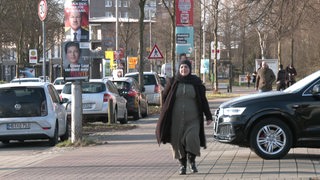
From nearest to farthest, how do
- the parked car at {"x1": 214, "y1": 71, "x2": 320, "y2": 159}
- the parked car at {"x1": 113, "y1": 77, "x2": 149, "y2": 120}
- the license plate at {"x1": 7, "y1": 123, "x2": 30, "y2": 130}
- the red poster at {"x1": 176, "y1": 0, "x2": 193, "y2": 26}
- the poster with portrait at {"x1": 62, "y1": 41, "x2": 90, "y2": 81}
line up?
1. the parked car at {"x1": 214, "y1": 71, "x2": 320, "y2": 159}
2. the license plate at {"x1": 7, "y1": 123, "x2": 30, "y2": 130}
3. the poster with portrait at {"x1": 62, "y1": 41, "x2": 90, "y2": 81}
4. the red poster at {"x1": 176, "y1": 0, "x2": 193, "y2": 26}
5. the parked car at {"x1": 113, "y1": 77, "x2": 149, "y2": 120}

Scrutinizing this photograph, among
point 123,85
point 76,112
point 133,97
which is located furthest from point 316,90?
point 123,85

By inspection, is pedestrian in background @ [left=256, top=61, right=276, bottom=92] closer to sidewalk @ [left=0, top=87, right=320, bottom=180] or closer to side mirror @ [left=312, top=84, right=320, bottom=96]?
sidewalk @ [left=0, top=87, right=320, bottom=180]

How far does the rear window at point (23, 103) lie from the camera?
48.1 feet

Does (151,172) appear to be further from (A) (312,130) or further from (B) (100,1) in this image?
(B) (100,1)

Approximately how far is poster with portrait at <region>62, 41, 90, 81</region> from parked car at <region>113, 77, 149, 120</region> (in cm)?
833

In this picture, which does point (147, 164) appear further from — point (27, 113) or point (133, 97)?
point (133, 97)

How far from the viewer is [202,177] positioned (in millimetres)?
9375

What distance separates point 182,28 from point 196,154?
13.5 m

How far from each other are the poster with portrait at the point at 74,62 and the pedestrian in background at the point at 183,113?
5.69 metres

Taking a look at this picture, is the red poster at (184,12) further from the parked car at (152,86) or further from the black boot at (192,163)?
the black boot at (192,163)

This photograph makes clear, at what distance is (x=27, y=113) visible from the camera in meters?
14.7

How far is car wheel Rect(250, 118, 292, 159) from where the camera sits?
10.9 m

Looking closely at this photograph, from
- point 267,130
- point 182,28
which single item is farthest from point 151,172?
point 182,28

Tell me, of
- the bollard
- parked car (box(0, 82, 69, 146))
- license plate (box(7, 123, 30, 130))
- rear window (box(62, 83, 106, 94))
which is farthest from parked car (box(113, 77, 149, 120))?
license plate (box(7, 123, 30, 130))
